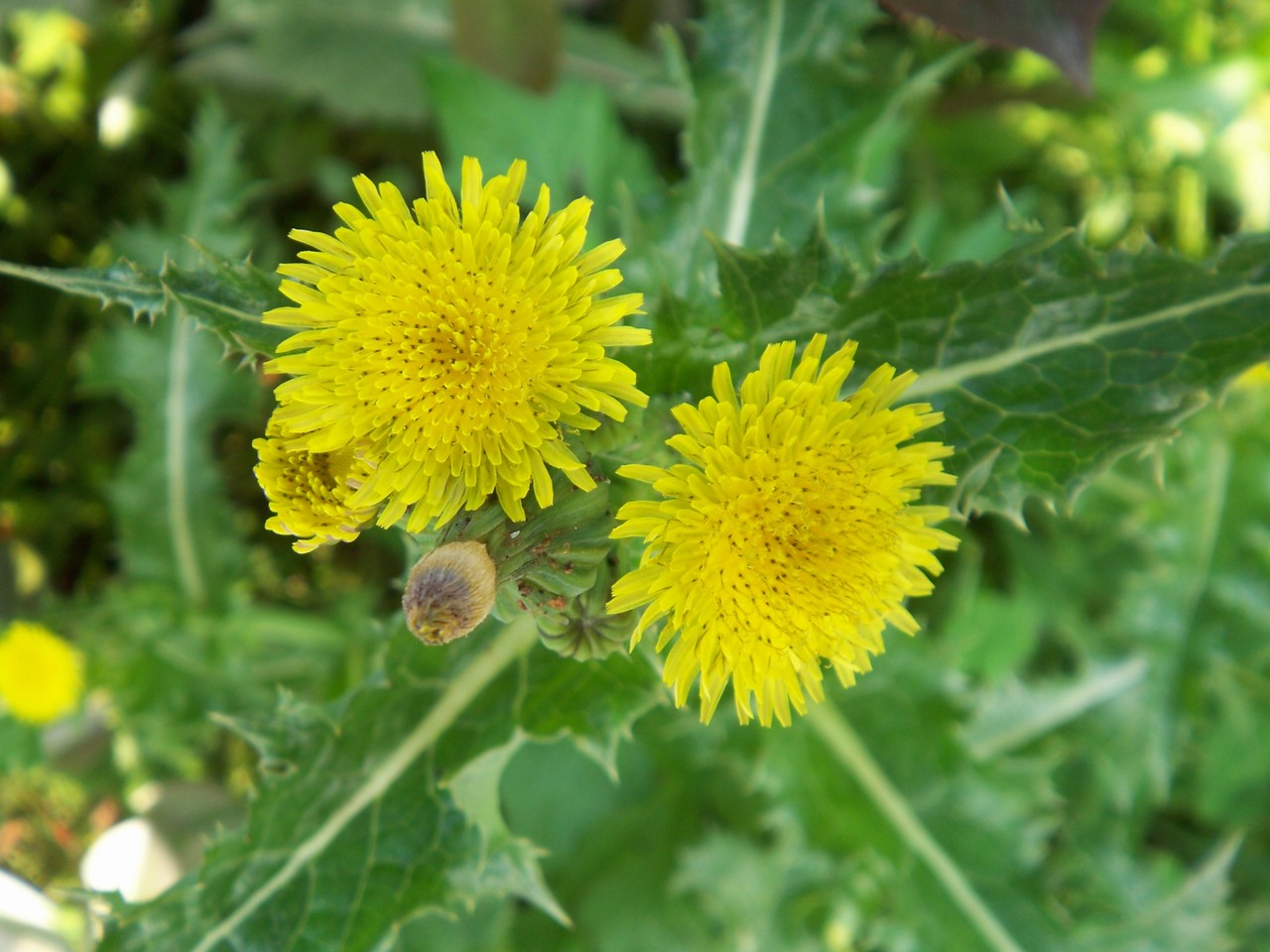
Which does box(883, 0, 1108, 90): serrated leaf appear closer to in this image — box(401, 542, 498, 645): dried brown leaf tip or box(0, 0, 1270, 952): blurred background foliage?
box(0, 0, 1270, 952): blurred background foliage

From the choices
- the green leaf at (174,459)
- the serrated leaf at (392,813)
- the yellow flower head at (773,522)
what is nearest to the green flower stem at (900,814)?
the serrated leaf at (392,813)

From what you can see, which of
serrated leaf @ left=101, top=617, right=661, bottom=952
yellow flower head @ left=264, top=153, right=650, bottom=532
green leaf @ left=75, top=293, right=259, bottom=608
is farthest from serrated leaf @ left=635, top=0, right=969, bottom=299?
green leaf @ left=75, top=293, right=259, bottom=608

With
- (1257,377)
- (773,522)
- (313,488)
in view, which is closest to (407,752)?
(313,488)

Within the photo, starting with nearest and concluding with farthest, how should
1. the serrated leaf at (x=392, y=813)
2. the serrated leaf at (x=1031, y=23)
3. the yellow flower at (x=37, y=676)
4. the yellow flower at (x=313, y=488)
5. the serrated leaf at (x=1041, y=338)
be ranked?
the yellow flower at (x=313, y=488)
the serrated leaf at (x=1041, y=338)
the serrated leaf at (x=392, y=813)
the serrated leaf at (x=1031, y=23)
the yellow flower at (x=37, y=676)

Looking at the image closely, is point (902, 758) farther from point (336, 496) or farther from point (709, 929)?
point (336, 496)

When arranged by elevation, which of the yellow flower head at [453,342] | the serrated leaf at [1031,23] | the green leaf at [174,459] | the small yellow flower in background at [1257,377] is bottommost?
the green leaf at [174,459]

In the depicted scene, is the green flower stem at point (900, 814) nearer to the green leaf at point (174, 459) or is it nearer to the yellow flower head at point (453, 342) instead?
the yellow flower head at point (453, 342)
